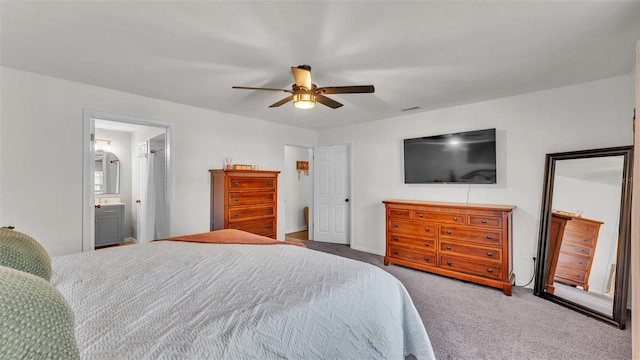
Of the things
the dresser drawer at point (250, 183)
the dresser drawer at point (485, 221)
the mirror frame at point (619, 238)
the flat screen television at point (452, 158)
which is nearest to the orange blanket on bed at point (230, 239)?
the dresser drawer at point (250, 183)

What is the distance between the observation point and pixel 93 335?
948 mm

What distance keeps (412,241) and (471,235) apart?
75 cm

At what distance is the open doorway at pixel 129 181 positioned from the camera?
157 inches

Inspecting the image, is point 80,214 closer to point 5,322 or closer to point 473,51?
point 5,322

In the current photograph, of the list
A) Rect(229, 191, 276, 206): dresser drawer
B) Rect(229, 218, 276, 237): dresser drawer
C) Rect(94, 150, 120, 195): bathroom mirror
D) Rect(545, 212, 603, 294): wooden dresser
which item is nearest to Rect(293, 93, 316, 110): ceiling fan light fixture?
Rect(229, 191, 276, 206): dresser drawer

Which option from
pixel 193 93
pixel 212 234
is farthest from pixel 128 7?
pixel 212 234

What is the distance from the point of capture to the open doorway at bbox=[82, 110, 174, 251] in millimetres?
3982

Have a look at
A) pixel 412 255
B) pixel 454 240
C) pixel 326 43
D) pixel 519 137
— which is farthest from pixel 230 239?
pixel 519 137

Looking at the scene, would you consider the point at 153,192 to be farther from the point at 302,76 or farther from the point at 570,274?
the point at 570,274

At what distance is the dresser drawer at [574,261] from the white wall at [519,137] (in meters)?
0.36

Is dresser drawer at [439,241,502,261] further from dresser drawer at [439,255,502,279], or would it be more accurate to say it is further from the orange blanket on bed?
the orange blanket on bed

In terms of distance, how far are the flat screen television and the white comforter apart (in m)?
2.59

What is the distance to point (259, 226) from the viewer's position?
13.2ft

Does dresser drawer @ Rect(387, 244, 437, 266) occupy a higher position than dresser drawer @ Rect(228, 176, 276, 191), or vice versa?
dresser drawer @ Rect(228, 176, 276, 191)
